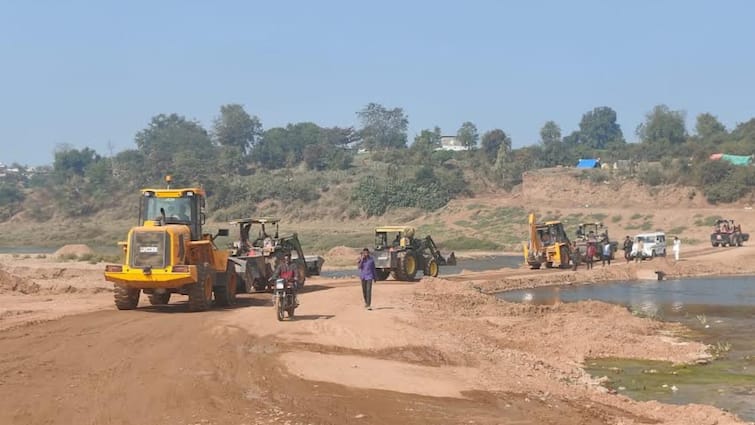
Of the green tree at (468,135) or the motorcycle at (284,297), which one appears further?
the green tree at (468,135)

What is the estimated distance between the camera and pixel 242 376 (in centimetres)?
1404

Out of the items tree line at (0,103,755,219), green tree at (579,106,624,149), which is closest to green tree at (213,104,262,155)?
tree line at (0,103,755,219)

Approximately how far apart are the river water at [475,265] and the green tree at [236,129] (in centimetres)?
10616

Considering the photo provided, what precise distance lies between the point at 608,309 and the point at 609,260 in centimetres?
2292

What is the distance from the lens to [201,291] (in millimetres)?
23078

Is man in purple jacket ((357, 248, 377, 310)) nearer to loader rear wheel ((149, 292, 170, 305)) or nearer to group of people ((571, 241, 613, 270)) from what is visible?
loader rear wheel ((149, 292, 170, 305))

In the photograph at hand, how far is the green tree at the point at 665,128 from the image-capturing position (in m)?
121

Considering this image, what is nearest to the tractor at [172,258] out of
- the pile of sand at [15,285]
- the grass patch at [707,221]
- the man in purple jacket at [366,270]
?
the man in purple jacket at [366,270]

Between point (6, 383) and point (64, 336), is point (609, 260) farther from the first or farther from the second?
point (6, 383)

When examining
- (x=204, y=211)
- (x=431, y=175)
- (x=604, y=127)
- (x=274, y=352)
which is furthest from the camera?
(x=604, y=127)

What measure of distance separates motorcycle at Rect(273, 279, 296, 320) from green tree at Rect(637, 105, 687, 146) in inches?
4104

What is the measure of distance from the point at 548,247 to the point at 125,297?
27369 millimetres

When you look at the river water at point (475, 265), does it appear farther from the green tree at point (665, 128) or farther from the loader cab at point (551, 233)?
the green tree at point (665, 128)

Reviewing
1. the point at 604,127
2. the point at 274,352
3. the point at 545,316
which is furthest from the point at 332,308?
the point at 604,127
